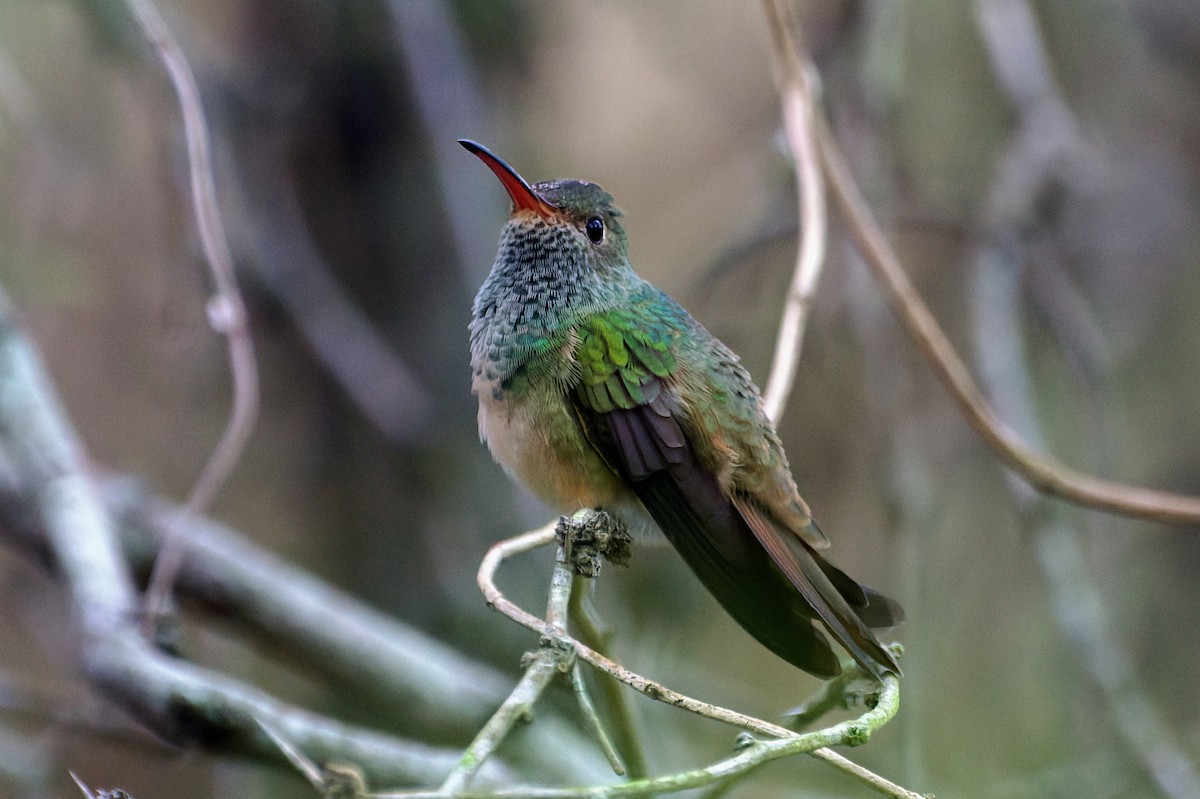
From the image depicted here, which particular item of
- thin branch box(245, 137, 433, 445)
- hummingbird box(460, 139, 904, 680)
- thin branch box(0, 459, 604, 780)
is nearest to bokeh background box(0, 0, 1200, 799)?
thin branch box(245, 137, 433, 445)

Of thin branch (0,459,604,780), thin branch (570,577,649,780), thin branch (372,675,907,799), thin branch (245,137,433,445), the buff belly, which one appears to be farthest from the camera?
thin branch (245,137,433,445)

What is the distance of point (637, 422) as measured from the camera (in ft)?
6.96

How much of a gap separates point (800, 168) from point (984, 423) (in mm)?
802

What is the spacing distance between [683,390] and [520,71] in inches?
114

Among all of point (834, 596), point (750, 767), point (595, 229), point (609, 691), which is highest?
point (595, 229)

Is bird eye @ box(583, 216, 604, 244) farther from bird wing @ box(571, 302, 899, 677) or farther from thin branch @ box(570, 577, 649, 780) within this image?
thin branch @ box(570, 577, 649, 780)

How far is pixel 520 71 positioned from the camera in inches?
185

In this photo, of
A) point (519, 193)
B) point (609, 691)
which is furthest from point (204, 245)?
point (609, 691)

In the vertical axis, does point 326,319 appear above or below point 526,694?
above

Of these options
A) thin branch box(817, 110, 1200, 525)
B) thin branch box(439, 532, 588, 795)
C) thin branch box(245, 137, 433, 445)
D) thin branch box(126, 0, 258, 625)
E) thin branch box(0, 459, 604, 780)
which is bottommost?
thin branch box(439, 532, 588, 795)

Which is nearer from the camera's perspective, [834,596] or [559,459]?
[834,596]

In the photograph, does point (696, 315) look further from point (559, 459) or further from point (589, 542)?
point (589, 542)

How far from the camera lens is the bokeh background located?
139 inches

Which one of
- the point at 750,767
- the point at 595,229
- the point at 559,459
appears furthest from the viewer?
the point at 595,229
